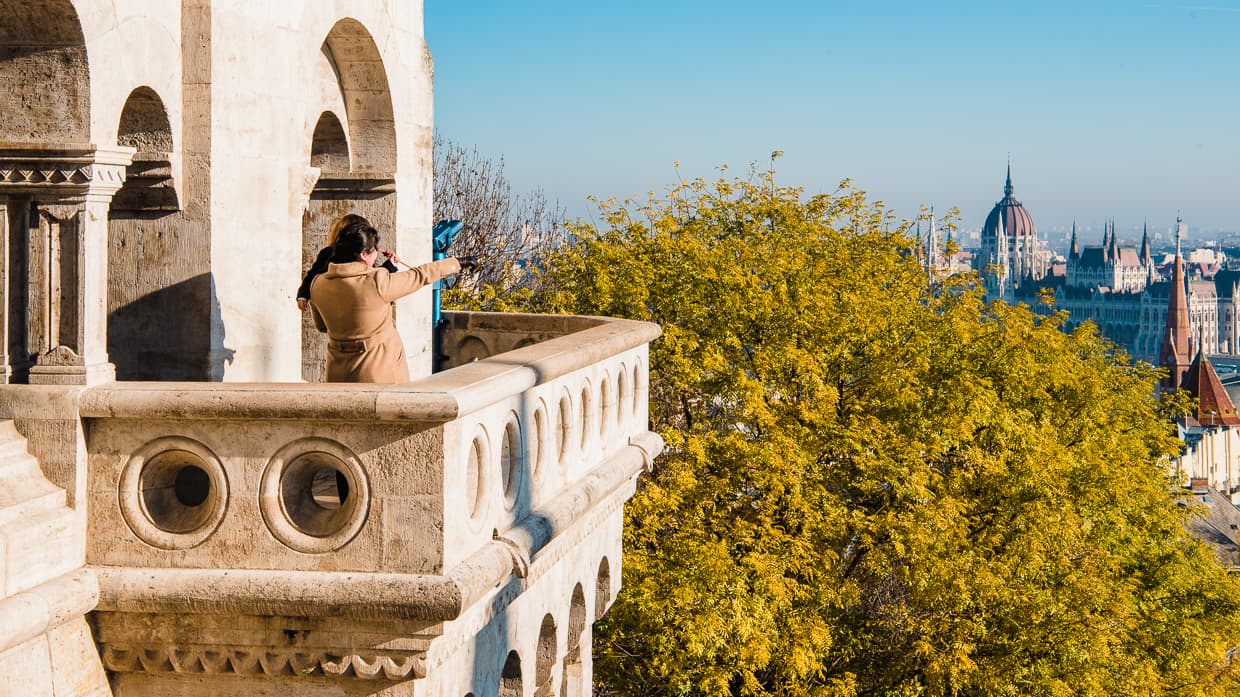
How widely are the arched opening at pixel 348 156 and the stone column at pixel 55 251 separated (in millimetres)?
4025

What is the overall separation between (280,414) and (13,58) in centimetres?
205

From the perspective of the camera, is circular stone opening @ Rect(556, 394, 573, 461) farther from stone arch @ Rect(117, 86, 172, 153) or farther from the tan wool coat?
stone arch @ Rect(117, 86, 172, 153)

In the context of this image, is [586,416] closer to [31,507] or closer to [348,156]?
[31,507]

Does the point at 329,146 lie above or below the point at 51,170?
above

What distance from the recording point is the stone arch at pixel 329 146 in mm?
10422

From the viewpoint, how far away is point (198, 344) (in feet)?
25.7

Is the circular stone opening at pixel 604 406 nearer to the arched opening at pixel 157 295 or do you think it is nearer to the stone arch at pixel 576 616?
the stone arch at pixel 576 616

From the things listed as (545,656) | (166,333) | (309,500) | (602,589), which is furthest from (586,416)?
(309,500)

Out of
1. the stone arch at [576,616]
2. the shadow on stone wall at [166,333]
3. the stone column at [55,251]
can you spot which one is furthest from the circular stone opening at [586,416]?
A: the stone column at [55,251]

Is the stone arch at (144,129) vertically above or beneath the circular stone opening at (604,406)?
above

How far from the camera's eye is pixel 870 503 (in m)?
22.4

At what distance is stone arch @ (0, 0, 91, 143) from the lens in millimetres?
6188

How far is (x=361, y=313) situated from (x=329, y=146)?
394 cm

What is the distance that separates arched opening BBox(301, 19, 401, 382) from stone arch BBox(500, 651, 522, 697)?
335 cm
